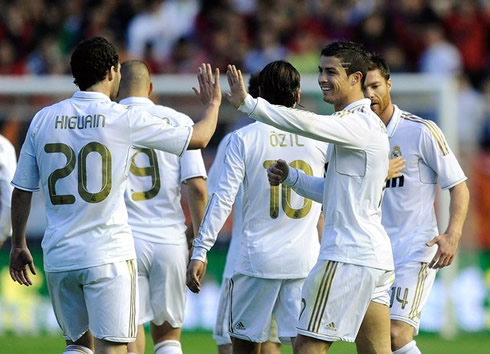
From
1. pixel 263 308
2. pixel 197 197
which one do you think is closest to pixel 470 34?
pixel 197 197

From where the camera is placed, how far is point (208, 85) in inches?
271

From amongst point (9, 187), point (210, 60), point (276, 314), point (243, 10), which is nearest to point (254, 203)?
point (276, 314)

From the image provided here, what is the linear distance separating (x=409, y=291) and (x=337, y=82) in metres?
1.88

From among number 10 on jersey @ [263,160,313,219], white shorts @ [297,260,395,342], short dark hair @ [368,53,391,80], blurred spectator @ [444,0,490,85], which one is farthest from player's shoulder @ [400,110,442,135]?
blurred spectator @ [444,0,490,85]

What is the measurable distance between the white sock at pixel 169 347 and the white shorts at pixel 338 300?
2060 mm

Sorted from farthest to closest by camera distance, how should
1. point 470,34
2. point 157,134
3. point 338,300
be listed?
point 470,34 < point 157,134 < point 338,300

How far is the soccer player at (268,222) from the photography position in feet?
25.6

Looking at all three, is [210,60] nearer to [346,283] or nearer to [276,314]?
[276,314]

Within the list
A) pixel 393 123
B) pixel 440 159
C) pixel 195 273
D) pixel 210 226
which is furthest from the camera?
pixel 393 123

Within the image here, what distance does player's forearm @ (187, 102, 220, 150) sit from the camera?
6.90 m

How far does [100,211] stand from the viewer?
22.7 ft

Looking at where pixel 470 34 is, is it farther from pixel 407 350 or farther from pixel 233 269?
pixel 407 350

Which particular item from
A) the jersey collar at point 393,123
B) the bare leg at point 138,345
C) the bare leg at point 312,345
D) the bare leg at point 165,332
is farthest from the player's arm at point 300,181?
the bare leg at point 138,345

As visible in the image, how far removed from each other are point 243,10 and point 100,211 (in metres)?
12.0
